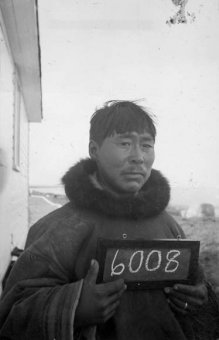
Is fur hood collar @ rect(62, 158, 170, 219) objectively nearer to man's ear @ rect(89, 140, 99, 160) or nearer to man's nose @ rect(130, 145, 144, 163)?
→ man's ear @ rect(89, 140, 99, 160)

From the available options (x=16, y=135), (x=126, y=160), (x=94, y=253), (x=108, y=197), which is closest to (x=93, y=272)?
(x=94, y=253)

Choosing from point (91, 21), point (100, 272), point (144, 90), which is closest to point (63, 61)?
point (91, 21)

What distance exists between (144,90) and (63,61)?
0.32 metres

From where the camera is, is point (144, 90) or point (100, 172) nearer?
point (100, 172)

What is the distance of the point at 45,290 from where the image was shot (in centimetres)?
90

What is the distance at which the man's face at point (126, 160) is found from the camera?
3.41ft

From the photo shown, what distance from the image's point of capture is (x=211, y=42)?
4.29 feet

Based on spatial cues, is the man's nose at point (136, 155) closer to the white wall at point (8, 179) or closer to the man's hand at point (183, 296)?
the man's hand at point (183, 296)

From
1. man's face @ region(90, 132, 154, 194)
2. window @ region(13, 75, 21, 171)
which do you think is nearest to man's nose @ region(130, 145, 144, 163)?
man's face @ region(90, 132, 154, 194)

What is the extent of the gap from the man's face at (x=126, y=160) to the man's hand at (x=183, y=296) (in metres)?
0.33

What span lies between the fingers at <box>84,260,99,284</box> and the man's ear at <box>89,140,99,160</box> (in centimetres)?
37

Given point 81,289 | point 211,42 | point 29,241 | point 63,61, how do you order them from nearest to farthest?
point 81,289 → point 29,241 → point 63,61 → point 211,42

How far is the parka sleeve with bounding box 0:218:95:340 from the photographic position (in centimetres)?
88

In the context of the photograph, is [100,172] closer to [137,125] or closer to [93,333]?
[137,125]
